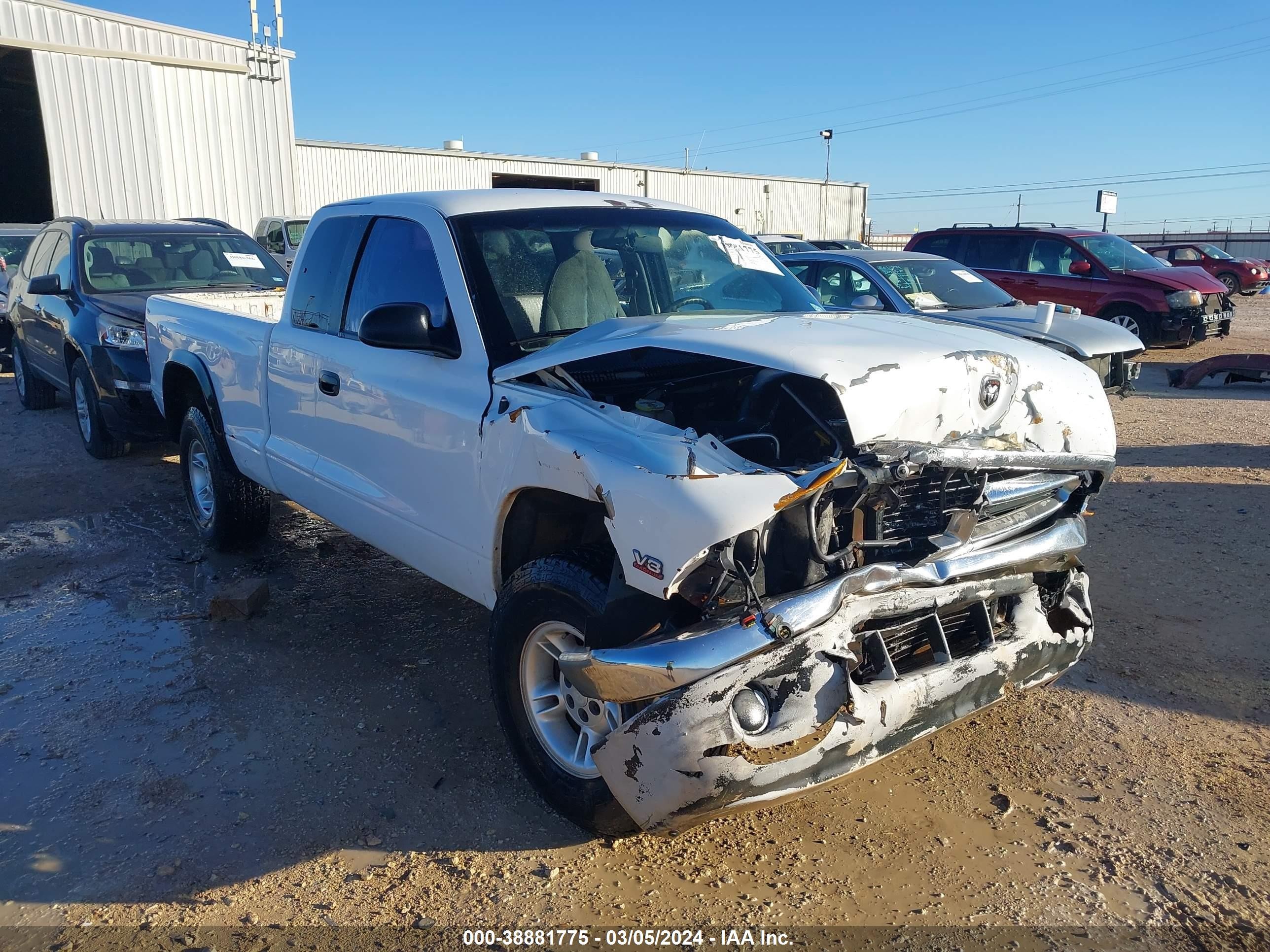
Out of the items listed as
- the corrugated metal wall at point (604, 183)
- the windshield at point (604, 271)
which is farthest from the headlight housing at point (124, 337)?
the corrugated metal wall at point (604, 183)

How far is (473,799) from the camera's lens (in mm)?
3316

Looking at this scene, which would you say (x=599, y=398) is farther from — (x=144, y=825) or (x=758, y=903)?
(x=144, y=825)

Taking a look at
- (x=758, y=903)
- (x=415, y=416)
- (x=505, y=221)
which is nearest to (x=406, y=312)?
(x=415, y=416)

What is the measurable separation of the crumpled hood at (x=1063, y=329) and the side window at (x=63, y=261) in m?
7.62

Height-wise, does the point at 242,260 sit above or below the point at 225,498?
above

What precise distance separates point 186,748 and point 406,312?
185 centimetres

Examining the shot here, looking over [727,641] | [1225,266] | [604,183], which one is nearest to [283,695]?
[727,641]

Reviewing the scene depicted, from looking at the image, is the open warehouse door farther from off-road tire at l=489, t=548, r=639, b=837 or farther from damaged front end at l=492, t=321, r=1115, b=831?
damaged front end at l=492, t=321, r=1115, b=831

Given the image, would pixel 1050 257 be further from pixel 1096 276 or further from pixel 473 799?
pixel 473 799

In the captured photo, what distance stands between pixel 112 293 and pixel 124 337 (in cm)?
97

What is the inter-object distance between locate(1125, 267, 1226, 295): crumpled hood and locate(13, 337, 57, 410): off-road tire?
13.9m

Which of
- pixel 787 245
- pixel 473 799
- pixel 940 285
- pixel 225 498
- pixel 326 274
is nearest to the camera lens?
pixel 473 799

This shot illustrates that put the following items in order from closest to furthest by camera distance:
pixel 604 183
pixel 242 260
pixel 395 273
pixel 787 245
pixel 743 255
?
pixel 395 273, pixel 743 255, pixel 242 260, pixel 787 245, pixel 604 183

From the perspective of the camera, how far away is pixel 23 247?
46.8 feet
